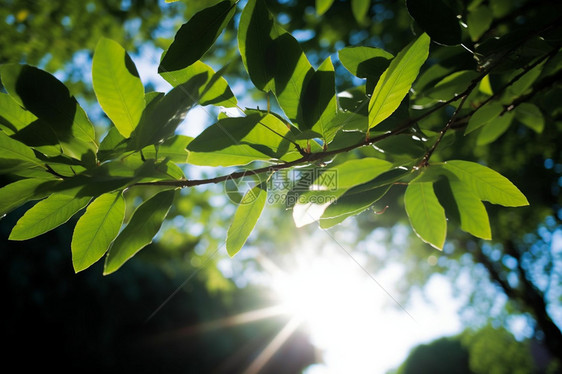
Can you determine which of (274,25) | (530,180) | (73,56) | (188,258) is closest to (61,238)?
(73,56)

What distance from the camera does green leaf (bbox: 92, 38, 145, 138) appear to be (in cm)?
62

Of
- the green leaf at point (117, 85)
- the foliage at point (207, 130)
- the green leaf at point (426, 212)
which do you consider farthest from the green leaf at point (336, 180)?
the green leaf at point (117, 85)

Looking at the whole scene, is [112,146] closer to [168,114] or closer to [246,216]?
[168,114]

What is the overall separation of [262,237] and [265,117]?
9102 millimetres

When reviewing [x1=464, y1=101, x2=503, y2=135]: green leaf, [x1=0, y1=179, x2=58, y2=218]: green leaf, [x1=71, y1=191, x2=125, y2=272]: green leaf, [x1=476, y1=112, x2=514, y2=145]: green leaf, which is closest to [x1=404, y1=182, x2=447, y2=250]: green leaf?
[x1=464, y1=101, x2=503, y2=135]: green leaf

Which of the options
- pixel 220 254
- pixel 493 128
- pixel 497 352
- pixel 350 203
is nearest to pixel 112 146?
pixel 350 203

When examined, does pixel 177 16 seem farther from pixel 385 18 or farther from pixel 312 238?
pixel 312 238

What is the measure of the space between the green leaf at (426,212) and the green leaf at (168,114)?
0.59 metres

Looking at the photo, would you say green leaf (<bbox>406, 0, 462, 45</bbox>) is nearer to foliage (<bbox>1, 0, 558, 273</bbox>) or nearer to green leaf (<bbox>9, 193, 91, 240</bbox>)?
foliage (<bbox>1, 0, 558, 273</bbox>)

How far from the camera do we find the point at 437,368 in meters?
14.4

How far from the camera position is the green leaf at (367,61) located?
76cm

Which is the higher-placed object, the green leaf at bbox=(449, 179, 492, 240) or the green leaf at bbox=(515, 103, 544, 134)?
the green leaf at bbox=(449, 179, 492, 240)

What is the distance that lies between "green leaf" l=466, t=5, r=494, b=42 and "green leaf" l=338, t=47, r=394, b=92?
2.01 ft

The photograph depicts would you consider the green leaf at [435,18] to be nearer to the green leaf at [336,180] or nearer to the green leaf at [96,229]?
the green leaf at [336,180]
